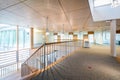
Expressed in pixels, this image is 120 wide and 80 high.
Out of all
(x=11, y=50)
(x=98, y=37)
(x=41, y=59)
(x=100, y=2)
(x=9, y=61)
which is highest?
(x=100, y=2)

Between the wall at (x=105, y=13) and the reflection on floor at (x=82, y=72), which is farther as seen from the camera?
the wall at (x=105, y=13)

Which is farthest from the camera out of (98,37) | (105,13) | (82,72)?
(98,37)

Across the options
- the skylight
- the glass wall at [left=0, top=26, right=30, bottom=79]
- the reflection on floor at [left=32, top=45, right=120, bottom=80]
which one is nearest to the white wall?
the skylight

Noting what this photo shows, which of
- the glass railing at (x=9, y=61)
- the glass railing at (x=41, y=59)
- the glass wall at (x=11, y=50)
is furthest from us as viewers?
the glass wall at (x=11, y=50)

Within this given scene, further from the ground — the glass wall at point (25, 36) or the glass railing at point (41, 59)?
the glass wall at point (25, 36)

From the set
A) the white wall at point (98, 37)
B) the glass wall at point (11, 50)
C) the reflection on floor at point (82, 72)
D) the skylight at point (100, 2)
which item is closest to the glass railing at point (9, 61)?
the glass wall at point (11, 50)

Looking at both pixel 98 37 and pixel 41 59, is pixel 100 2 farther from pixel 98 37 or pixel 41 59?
pixel 98 37

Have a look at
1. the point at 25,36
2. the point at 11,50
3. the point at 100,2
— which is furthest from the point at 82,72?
the point at 25,36

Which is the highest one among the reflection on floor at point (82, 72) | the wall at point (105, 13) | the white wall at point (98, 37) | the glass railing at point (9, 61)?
the wall at point (105, 13)

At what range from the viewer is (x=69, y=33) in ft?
42.8

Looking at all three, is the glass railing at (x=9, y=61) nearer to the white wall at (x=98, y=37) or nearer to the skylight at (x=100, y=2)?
the skylight at (x=100, y=2)

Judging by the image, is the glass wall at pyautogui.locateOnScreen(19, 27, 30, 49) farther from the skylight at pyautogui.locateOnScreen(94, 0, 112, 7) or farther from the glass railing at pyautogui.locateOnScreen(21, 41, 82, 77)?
the skylight at pyautogui.locateOnScreen(94, 0, 112, 7)

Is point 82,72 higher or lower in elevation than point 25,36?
Answer: lower

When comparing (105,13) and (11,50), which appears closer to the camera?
(105,13)
